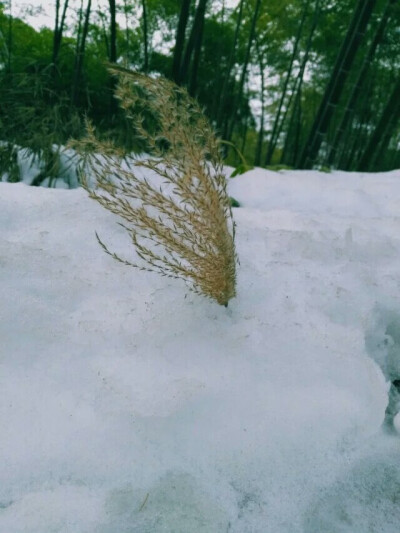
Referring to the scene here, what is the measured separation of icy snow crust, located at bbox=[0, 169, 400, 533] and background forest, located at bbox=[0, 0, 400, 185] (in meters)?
1.56

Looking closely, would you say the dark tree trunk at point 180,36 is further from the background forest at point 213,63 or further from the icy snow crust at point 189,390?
the icy snow crust at point 189,390

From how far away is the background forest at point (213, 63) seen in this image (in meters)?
3.05

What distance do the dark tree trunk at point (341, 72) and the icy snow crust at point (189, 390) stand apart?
105 inches

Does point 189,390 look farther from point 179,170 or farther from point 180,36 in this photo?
point 180,36

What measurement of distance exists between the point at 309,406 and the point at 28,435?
0.68 meters

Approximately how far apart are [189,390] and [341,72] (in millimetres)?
3577

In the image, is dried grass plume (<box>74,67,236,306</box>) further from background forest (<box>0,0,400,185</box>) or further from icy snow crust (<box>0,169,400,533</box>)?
background forest (<box>0,0,400,185</box>)

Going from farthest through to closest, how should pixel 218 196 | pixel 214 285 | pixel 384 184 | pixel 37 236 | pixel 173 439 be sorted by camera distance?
pixel 384 184 < pixel 37 236 < pixel 214 285 < pixel 218 196 < pixel 173 439

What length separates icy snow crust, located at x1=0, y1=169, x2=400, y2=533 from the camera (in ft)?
2.60

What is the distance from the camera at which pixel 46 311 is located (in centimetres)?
115

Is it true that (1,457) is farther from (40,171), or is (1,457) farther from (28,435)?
(40,171)

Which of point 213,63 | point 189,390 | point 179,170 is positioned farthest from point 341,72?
point 213,63

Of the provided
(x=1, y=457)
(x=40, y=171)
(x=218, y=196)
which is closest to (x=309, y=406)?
(x=218, y=196)

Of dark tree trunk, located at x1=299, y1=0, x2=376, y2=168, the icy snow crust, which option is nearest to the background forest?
dark tree trunk, located at x1=299, y1=0, x2=376, y2=168
